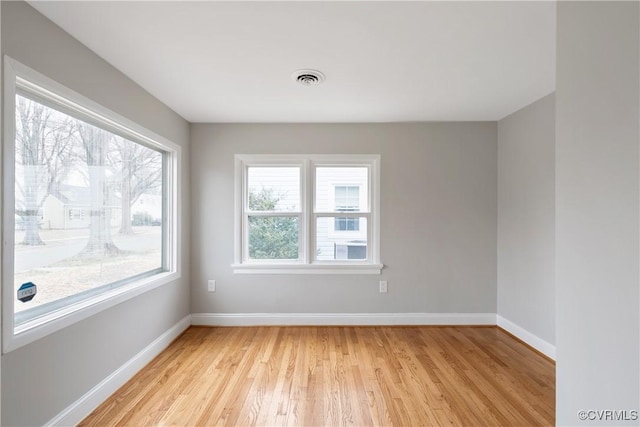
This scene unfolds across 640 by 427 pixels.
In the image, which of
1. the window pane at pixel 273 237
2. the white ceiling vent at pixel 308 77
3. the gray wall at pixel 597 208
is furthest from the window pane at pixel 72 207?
the gray wall at pixel 597 208

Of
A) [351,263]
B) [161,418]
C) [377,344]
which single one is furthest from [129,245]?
[377,344]

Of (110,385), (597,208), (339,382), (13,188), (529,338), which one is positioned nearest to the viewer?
(597,208)

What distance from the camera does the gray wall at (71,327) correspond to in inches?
55.0

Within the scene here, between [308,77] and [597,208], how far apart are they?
188 cm

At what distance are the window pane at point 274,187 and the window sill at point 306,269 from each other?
661mm

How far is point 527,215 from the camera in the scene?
2.84 m

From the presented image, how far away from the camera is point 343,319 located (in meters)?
3.30

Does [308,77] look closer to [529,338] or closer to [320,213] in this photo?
[320,213]

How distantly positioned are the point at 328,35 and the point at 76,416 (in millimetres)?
2730

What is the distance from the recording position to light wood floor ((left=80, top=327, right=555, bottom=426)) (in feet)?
5.93

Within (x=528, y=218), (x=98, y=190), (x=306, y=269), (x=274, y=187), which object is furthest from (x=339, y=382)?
(x=528, y=218)

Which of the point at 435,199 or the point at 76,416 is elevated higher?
the point at 435,199

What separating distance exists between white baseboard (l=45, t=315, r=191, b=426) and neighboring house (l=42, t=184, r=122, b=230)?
1.08 m

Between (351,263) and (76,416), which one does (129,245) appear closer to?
(76,416)
